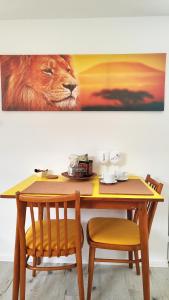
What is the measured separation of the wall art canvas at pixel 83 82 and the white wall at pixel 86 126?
0.06 metres

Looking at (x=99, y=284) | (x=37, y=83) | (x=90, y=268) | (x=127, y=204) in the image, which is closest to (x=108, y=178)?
(x=127, y=204)

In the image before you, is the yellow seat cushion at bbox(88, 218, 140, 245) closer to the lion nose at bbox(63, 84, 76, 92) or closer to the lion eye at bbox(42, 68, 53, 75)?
the lion nose at bbox(63, 84, 76, 92)

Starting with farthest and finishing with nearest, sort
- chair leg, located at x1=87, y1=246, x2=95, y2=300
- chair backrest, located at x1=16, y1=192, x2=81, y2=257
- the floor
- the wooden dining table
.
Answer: the floor, chair leg, located at x1=87, y1=246, x2=95, y2=300, the wooden dining table, chair backrest, located at x1=16, y1=192, x2=81, y2=257

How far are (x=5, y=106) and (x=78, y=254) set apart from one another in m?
1.43

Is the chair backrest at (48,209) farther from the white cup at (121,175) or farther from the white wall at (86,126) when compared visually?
the white wall at (86,126)

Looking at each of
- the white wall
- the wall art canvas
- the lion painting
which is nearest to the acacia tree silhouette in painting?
the wall art canvas

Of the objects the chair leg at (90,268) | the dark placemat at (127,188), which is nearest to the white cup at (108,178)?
the dark placemat at (127,188)

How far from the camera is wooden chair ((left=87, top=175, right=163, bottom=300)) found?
5.59ft

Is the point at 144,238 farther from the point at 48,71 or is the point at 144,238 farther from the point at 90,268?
the point at 48,71

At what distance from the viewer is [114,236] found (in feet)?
5.78

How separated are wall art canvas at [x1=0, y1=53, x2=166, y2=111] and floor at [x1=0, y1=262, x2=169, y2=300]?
144 cm

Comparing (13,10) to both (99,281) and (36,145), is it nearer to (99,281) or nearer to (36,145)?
(36,145)

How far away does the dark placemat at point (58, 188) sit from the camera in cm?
170

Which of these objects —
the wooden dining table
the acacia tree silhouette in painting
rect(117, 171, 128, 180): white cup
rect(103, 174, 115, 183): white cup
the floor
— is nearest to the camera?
the wooden dining table
